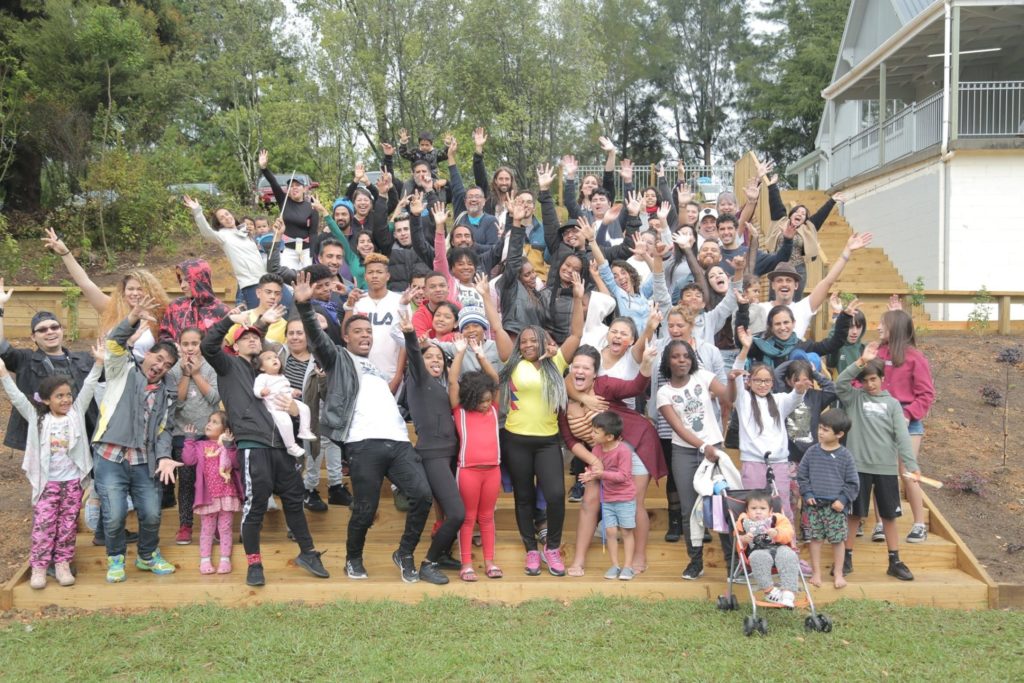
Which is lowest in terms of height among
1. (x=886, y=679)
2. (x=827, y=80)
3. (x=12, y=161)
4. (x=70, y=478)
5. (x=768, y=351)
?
(x=886, y=679)

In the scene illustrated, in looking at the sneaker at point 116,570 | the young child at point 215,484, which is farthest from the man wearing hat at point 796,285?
the sneaker at point 116,570

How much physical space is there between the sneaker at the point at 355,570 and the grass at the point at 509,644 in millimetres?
311

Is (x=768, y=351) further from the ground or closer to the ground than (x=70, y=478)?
further from the ground

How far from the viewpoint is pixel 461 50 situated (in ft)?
63.2

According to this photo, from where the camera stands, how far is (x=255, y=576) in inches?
246

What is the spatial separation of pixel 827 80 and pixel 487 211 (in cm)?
3062

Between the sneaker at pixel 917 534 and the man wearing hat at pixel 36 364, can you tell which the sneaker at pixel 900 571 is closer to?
the sneaker at pixel 917 534

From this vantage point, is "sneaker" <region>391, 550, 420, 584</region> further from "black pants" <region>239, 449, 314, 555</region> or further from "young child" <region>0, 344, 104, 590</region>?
"young child" <region>0, 344, 104, 590</region>

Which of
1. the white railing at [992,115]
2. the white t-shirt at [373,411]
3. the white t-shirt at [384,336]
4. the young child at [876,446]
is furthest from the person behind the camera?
the white railing at [992,115]

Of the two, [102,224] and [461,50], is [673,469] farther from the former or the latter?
[461,50]

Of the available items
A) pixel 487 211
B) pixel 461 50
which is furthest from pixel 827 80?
pixel 487 211

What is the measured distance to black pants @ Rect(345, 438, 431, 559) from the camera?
6.25 m

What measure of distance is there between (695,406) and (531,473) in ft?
4.31

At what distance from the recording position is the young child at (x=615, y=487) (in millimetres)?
6477
